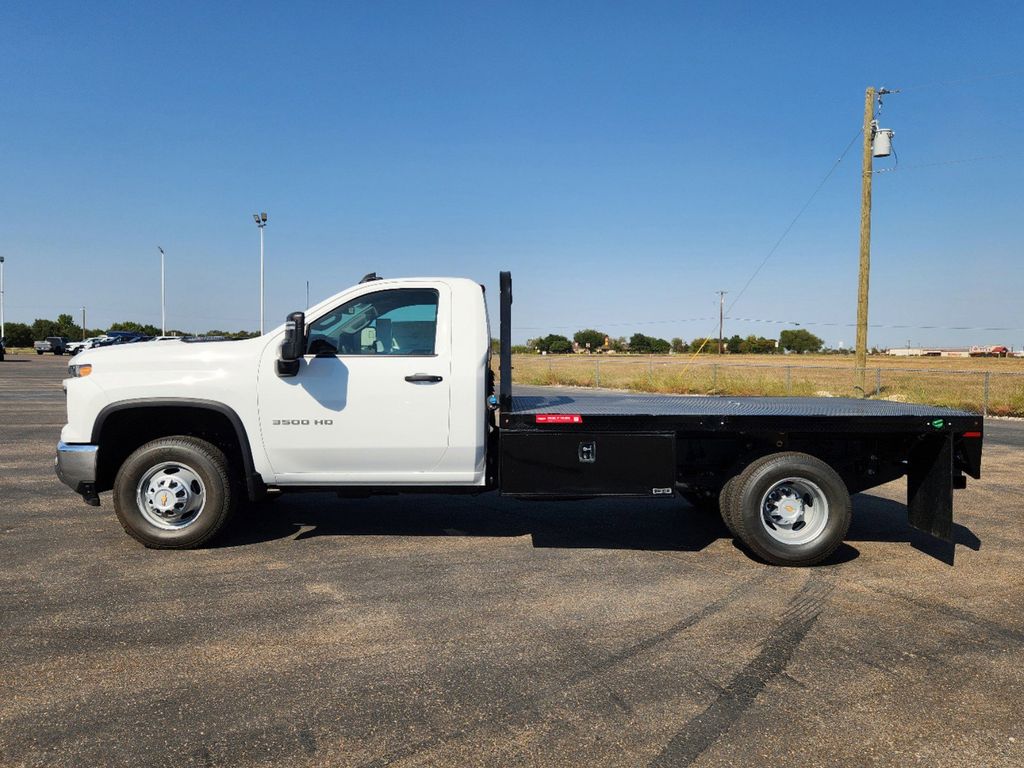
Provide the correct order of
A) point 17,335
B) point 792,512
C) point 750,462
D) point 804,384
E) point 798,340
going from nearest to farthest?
point 792,512
point 750,462
point 804,384
point 17,335
point 798,340

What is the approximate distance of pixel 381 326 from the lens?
5961 mm

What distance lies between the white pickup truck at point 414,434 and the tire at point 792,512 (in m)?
0.01

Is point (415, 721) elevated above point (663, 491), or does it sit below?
below

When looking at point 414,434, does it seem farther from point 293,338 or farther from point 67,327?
point 67,327

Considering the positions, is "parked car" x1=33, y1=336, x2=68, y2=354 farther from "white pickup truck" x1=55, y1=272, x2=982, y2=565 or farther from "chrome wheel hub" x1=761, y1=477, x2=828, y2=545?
"chrome wheel hub" x1=761, y1=477, x2=828, y2=545

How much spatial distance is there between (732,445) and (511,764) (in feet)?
12.2

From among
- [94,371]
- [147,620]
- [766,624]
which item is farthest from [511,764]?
[94,371]

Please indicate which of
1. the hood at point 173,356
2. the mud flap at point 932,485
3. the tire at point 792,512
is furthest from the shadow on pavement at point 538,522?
the hood at point 173,356

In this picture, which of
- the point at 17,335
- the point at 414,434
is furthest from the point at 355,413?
the point at 17,335

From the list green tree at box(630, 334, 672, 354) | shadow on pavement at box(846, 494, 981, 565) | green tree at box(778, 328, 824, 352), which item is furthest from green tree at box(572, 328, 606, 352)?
shadow on pavement at box(846, 494, 981, 565)

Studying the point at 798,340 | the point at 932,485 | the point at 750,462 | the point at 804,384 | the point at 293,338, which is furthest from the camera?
the point at 798,340

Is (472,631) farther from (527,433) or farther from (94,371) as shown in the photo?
(94,371)

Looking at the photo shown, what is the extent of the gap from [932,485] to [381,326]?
14.2ft

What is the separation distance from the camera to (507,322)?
5.88 metres
